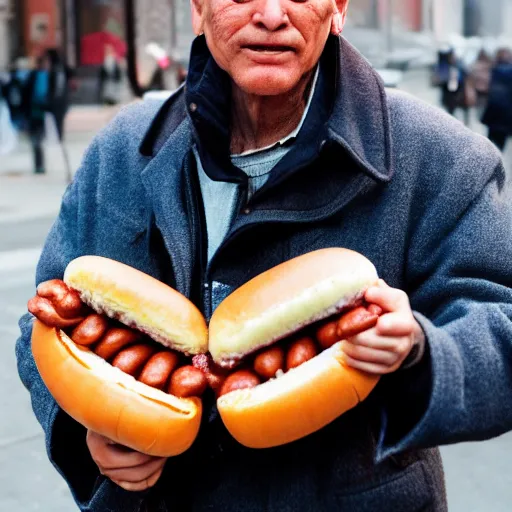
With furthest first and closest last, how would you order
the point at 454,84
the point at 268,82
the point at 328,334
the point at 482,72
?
1. the point at 454,84
2. the point at 482,72
3. the point at 268,82
4. the point at 328,334

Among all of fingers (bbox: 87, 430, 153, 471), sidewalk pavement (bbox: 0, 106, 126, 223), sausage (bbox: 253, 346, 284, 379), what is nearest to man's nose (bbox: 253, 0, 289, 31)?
sausage (bbox: 253, 346, 284, 379)

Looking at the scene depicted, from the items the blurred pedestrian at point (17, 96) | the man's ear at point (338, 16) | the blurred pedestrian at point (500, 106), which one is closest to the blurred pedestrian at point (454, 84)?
the blurred pedestrian at point (500, 106)

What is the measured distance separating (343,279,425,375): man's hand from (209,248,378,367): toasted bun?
0.05 m

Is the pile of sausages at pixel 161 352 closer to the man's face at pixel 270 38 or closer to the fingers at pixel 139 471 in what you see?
the fingers at pixel 139 471

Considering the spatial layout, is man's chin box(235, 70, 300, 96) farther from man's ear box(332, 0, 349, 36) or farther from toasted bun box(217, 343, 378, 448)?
toasted bun box(217, 343, 378, 448)

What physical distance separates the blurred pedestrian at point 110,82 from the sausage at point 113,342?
21.3 metres

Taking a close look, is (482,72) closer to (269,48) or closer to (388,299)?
(269,48)

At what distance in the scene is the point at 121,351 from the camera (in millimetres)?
1590

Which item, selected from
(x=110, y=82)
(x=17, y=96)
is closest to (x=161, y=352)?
(x=17, y=96)

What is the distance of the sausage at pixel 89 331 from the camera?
158 cm

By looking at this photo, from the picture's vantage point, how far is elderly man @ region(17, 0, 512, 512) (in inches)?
60.7

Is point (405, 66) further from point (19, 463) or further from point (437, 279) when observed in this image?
point (437, 279)

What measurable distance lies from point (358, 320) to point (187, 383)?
1.01 feet

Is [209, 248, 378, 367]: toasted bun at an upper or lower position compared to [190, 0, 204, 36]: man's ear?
lower
